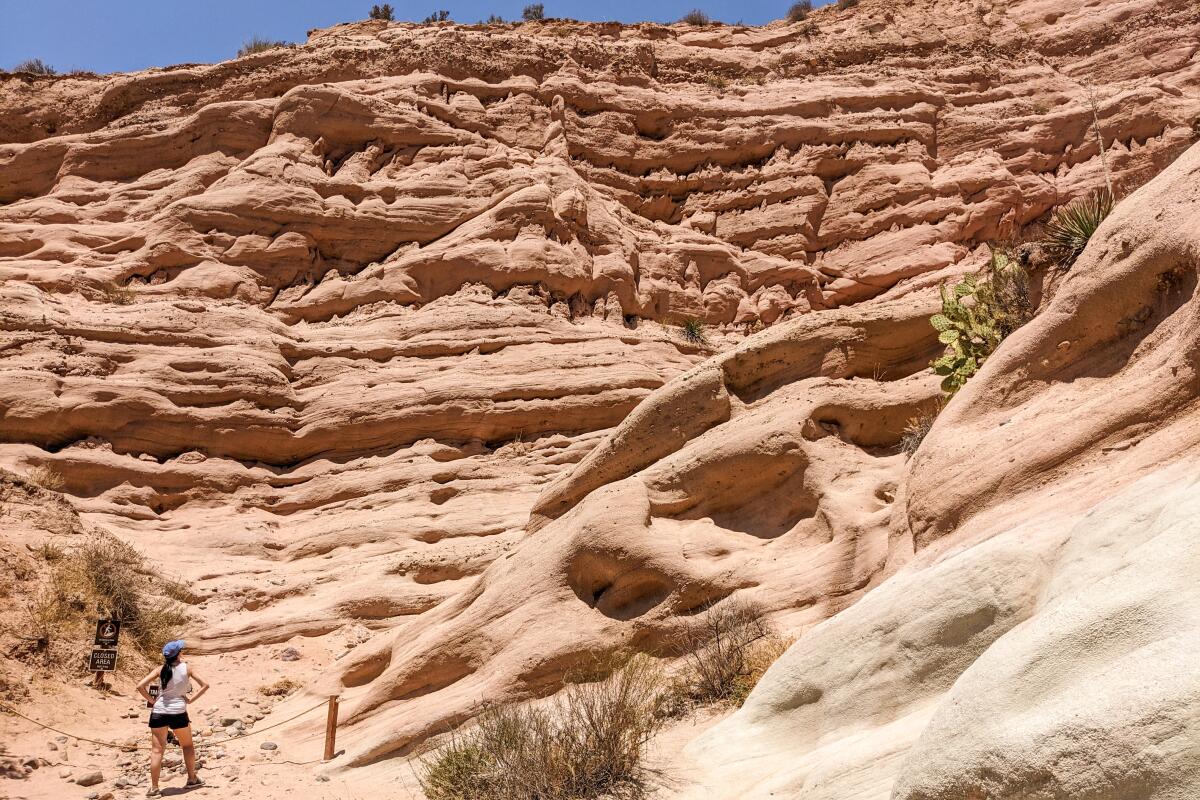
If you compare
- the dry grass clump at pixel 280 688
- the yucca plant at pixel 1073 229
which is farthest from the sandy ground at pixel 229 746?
the yucca plant at pixel 1073 229

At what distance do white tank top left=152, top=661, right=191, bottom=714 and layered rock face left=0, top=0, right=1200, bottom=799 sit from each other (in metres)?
1.74

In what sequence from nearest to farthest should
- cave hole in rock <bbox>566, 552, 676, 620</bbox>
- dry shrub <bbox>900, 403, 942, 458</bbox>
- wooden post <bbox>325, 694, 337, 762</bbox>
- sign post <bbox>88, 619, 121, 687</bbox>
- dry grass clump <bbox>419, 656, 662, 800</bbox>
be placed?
dry grass clump <bbox>419, 656, 662, 800</bbox> < cave hole in rock <bbox>566, 552, 676, 620</bbox> < wooden post <bbox>325, 694, 337, 762</bbox> < dry shrub <bbox>900, 403, 942, 458</bbox> < sign post <bbox>88, 619, 121, 687</bbox>

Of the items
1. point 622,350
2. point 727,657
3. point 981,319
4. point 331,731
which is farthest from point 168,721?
point 622,350

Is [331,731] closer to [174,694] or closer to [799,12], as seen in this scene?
[174,694]

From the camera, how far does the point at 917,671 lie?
5.37 metres

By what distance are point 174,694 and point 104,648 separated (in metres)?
3.43

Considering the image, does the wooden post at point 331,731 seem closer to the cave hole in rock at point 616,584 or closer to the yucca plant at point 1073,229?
the cave hole in rock at point 616,584

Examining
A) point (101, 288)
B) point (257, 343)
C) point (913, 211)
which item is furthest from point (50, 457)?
point (913, 211)

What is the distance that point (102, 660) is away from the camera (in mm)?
11711

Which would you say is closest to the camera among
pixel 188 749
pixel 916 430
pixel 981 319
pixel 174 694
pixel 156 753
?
pixel 156 753

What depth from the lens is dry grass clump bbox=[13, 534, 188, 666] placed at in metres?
12.1

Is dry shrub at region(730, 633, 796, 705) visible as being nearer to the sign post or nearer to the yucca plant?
the yucca plant

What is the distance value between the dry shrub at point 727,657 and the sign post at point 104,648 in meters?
7.61

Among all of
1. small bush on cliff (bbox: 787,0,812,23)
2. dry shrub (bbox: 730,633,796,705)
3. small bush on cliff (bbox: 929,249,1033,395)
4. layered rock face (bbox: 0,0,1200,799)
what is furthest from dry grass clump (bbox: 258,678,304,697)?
small bush on cliff (bbox: 787,0,812,23)
